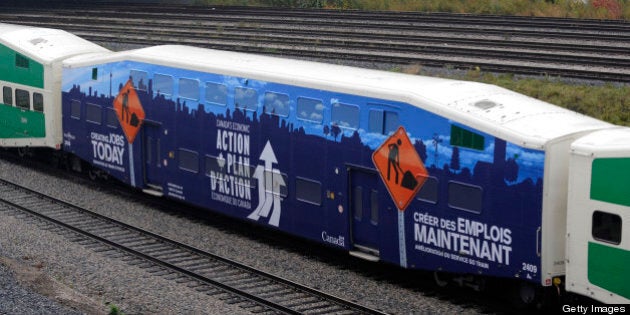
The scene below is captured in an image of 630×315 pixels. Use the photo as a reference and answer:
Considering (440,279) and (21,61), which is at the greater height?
(21,61)

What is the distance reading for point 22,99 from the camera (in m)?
27.9

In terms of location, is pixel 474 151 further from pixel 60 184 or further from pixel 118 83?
pixel 60 184

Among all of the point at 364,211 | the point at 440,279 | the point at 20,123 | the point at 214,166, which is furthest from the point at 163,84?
the point at 440,279

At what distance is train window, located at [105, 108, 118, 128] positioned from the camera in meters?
24.4

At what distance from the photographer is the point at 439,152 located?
1638 centimetres

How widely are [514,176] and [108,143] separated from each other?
41.8 ft

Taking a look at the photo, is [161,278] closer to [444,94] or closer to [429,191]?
[429,191]

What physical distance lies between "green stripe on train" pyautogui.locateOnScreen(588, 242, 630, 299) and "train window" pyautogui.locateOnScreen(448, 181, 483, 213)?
2.15 m

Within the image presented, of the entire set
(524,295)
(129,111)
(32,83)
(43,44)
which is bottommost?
(524,295)

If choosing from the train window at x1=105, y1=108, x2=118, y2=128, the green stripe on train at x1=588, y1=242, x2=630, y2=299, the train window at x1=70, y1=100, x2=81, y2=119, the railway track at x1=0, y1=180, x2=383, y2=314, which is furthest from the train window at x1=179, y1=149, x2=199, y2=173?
the green stripe on train at x1=588, y1=242, x2=630, y2=299

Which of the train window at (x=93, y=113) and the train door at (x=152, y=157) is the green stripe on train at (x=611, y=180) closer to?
the train door at (x=152, y=157)

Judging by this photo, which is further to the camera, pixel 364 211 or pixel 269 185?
pixel 269 185

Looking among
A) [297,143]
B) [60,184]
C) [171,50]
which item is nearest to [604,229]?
[297,143]

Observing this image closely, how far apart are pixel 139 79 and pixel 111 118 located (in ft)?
5.62
